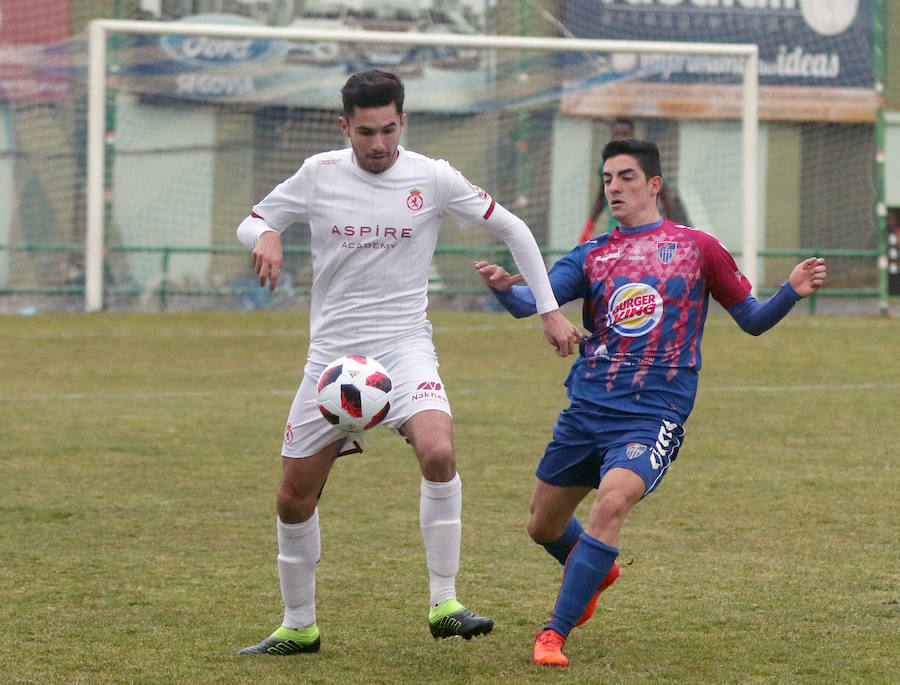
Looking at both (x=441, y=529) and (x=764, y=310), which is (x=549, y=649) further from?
(x=764, y=310)

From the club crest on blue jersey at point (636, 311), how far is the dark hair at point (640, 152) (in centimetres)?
45

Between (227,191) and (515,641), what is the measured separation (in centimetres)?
1631

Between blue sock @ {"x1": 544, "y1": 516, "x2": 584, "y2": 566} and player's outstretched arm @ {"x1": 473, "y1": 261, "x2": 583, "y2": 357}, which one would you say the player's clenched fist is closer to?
player's outstretched arm @ {"x1": 473, "y1": 261, "x2": 583, "y2": 357}

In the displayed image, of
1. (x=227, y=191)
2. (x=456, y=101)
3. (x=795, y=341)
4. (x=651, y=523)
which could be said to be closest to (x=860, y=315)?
(x=795, y=341)

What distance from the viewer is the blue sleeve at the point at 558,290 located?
218 inches

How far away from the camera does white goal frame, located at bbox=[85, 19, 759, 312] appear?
1855 cm

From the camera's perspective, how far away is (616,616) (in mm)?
5602

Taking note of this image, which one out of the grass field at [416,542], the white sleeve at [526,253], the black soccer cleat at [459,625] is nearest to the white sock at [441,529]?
the black soccer cleat at [459,625]

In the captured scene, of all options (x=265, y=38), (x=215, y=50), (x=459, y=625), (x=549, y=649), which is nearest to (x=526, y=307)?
(x=459, y=625)

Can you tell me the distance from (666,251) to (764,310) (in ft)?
1.36

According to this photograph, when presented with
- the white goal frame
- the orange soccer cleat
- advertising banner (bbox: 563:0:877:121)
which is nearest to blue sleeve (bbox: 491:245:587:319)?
the orange soccer cleat

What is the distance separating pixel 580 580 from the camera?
4961mm

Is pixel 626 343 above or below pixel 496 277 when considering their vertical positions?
below

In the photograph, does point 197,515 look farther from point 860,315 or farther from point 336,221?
point 860,315
